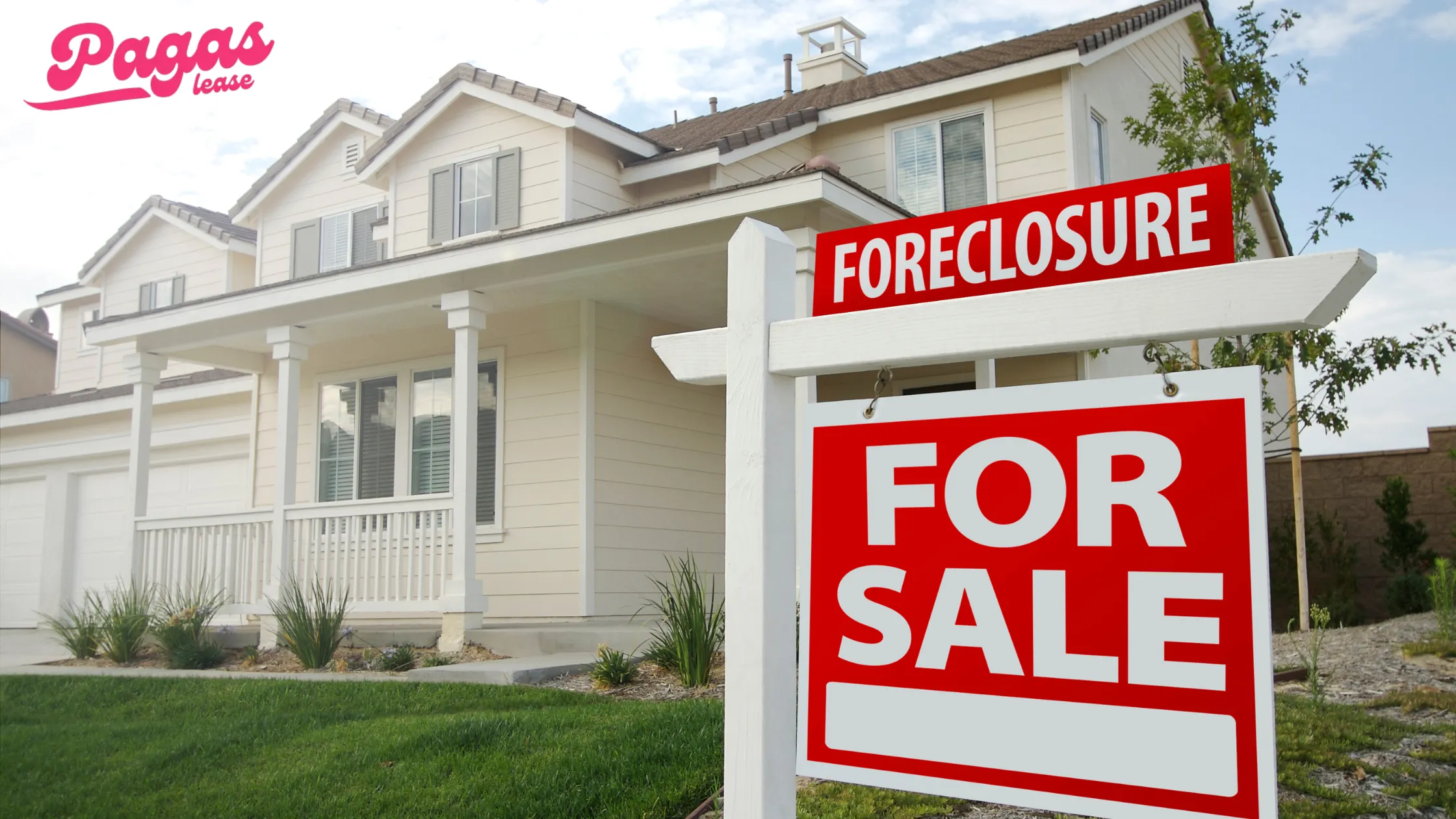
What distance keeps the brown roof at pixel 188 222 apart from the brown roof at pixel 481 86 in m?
5.67

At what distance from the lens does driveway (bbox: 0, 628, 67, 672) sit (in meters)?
10.8

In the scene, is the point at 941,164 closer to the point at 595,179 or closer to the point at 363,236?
the point at 595,179

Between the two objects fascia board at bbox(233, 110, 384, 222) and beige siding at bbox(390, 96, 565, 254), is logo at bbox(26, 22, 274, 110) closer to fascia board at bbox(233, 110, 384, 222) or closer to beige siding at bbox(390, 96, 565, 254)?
beige siding at bbox(390, 96, 565, 254)

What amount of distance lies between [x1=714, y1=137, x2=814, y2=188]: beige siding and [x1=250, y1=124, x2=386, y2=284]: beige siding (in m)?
5.40

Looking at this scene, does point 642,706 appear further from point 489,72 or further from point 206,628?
point 489,72

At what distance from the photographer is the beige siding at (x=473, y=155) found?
37.6 feet

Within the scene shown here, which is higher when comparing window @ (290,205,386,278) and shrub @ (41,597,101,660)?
window @ (290,205,386,278)

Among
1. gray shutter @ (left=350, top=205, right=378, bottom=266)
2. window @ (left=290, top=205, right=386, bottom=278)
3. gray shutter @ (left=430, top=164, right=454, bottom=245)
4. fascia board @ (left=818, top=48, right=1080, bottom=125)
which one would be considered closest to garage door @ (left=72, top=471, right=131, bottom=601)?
window @ (left=290, top=205, right=386, bottom=278)

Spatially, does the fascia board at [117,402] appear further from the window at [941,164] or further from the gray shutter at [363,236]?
the window at [941,164]

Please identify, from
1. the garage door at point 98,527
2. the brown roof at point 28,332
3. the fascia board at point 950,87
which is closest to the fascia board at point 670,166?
the fascia board at point 950,87

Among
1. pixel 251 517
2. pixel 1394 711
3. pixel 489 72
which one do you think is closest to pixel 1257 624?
pixel 1394 711

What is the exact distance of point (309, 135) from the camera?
1479 cm

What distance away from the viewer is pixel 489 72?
11.9 metres

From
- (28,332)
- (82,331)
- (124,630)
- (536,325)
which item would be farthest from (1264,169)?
(28,332)
